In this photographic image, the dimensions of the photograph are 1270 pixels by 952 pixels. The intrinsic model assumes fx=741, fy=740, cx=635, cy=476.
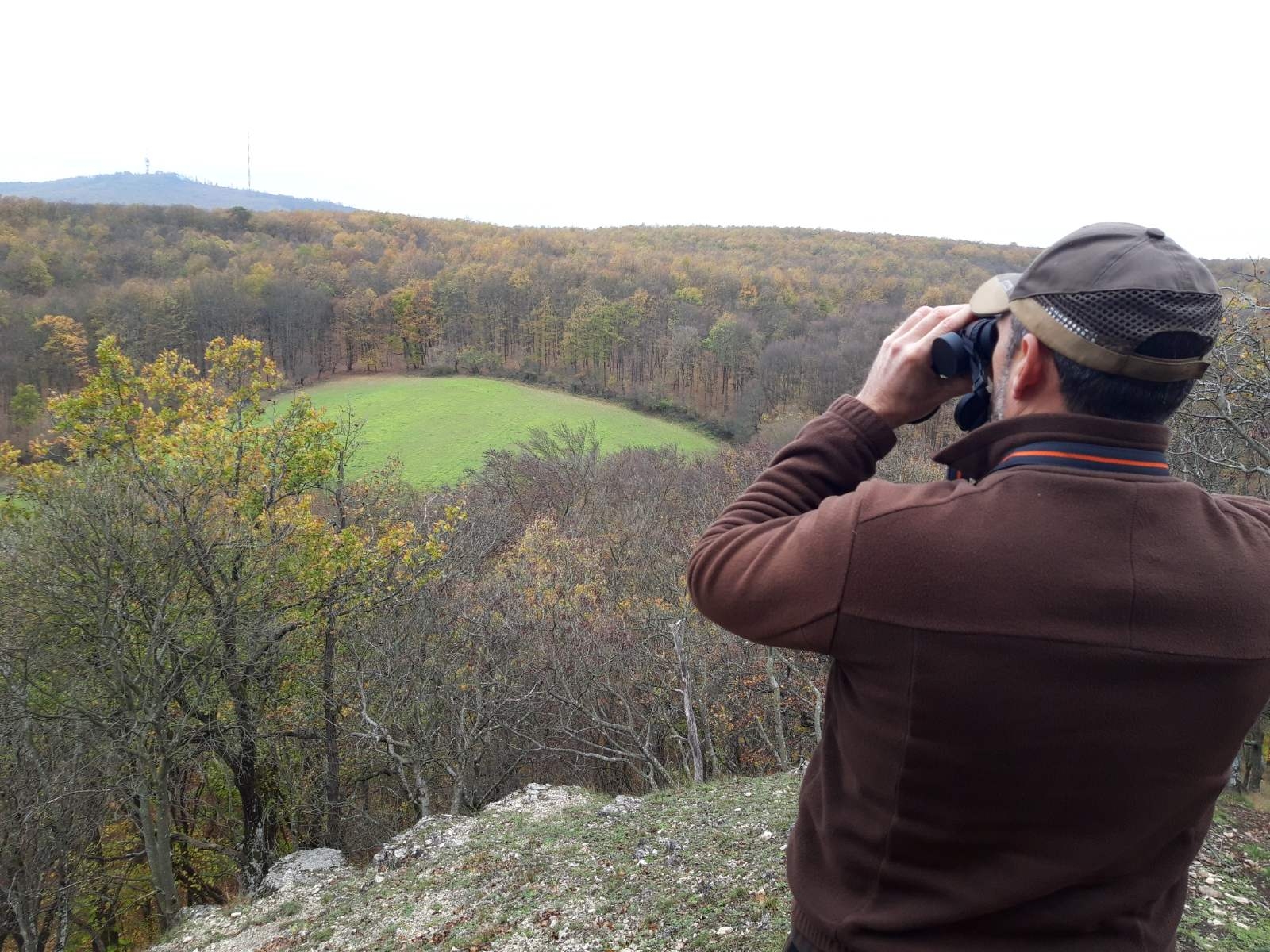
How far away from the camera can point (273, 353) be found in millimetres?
59750

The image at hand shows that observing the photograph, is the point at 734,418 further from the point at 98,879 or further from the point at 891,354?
the point at 891,354

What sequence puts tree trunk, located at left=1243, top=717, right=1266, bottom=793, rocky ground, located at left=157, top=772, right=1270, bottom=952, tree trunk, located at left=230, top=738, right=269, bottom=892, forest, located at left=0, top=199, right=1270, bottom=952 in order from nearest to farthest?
rocky ground, located at left=157, top=772, right=1270, bottom=952, forest, located at left=0, top=199, right=1270, bottom=952, tree trunk, located at left=1243, top=717, right=1266, bottom=793, tree trunk, located at left=230, top=738, right=269, bottom=892

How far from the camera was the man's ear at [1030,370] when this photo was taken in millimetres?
1202

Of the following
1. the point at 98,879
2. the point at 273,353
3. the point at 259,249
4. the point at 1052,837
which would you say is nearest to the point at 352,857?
the point at 98,879

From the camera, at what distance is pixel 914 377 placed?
143 cm

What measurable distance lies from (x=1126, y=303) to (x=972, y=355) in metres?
0.28

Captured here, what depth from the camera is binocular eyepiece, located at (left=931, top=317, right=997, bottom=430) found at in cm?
134

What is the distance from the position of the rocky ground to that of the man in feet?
14.0

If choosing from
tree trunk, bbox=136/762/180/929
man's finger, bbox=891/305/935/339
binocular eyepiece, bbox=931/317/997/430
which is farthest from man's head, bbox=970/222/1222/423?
tree trunk, bbox=136/762/180/929

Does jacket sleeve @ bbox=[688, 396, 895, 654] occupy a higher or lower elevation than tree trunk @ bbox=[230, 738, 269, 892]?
higher

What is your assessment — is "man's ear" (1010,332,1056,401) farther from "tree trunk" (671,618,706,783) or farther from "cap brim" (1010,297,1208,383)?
"tree trunk" (671,618,706,783)

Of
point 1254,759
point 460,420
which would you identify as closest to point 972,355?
point 1254,759

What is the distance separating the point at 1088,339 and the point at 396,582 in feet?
42.4

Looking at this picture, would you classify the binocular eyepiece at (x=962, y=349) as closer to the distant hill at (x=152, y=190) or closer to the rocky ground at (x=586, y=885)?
the rocky ground at (x=586, y=885)
